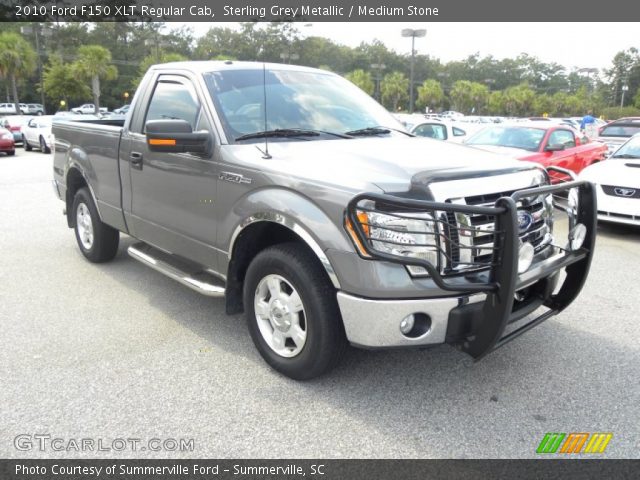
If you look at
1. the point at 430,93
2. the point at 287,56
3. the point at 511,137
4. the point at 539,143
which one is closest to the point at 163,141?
the point at 287,56

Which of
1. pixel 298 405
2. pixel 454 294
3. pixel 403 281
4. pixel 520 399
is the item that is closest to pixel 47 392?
pixel 298 405

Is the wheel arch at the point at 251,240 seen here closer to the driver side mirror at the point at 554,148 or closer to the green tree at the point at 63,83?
the driver side mirror at the point at 554,148

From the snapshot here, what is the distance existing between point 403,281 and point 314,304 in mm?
550

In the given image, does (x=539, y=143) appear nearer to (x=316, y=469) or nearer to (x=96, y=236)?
(x=96, y=236)

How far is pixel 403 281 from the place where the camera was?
2.90 m

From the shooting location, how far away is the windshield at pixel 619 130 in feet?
50.7

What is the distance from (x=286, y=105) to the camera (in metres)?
4.11

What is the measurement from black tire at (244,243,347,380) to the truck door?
69cm

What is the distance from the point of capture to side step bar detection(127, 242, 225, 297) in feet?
12.8

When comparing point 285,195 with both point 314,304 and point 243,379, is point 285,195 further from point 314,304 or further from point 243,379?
point 243,379

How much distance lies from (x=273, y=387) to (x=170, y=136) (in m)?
1.74

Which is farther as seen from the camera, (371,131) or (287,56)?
(287,56)

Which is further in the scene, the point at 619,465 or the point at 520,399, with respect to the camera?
the point at 520,399

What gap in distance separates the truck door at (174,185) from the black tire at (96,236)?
0.97 meters
